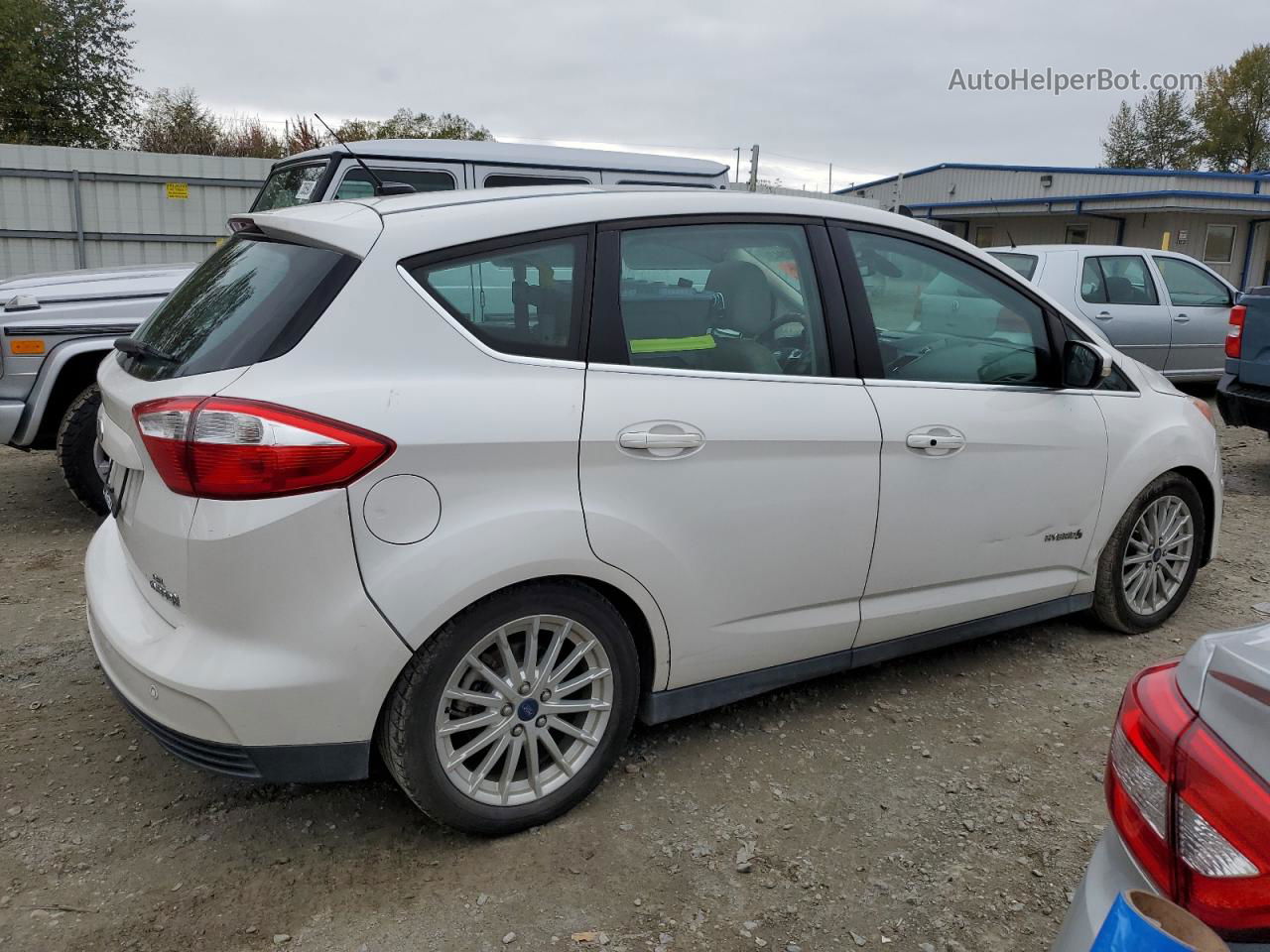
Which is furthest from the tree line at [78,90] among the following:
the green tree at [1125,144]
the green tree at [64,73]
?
the green tree at [1125,144]

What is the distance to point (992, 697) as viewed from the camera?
371 centimetres

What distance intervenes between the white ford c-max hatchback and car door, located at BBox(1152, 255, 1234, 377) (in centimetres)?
754

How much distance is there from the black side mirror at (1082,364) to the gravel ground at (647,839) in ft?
3.71

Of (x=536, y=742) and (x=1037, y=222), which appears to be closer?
(x=536, y=742)

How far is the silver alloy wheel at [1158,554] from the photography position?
412 cm

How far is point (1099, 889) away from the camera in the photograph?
1458 millimetres

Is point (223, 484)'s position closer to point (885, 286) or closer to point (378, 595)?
point (378, 595)

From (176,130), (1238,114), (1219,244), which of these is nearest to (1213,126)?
(1238,114)

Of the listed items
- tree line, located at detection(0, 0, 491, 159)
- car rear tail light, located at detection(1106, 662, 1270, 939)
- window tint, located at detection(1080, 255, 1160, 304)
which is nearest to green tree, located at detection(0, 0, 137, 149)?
tree line, located at detection(0, 0, 491, 159)

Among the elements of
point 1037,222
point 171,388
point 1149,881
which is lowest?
point 1149,881

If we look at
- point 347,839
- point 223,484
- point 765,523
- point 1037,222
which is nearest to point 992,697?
point 765,523

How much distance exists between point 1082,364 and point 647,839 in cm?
228

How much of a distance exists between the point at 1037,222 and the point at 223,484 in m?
28.3

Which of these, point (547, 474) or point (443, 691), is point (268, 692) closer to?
point (443, 691)
